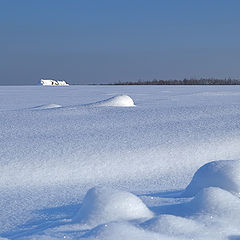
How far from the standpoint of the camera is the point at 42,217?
1.68 m

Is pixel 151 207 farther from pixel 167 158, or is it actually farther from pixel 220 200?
pixel 167 158

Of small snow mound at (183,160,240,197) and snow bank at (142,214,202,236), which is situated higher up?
small snow mound at (183,160,240,197)

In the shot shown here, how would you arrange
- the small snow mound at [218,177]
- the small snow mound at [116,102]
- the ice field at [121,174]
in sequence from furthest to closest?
the small snow mound at [116,102]
the small snow mound at [218,177]
the ice field at [121,174]

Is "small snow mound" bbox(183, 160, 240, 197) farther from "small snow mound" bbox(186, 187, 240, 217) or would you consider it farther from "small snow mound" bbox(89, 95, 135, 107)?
"small snow mound" bbox(89, 95, 135, 107)

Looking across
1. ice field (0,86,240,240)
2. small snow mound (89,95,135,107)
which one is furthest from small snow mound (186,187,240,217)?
small snow mound (89,95,135,107)

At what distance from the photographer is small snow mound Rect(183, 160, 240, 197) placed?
6.12 feet

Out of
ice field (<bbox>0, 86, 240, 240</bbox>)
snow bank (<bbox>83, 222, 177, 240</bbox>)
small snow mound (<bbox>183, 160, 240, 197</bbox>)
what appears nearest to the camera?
snow bank (<bbox>83, 222, 177, 240</bbox>)

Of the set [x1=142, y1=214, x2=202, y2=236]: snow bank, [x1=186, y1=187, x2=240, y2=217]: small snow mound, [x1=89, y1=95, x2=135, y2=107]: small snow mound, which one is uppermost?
[x1=89, y1=95, x2=135, y2=107]: small snow mound

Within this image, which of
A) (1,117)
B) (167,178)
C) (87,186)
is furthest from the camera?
(1,117)

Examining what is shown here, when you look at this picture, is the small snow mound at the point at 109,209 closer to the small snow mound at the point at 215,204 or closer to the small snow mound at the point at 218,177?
the small snow mound at the point at 215,204

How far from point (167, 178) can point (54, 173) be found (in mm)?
632

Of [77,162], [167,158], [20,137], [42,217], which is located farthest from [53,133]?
[42,217]

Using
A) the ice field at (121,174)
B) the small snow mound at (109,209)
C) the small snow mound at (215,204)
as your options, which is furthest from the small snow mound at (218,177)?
the small snow mound at (109,209)

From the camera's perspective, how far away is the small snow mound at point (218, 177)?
1.86 meters
